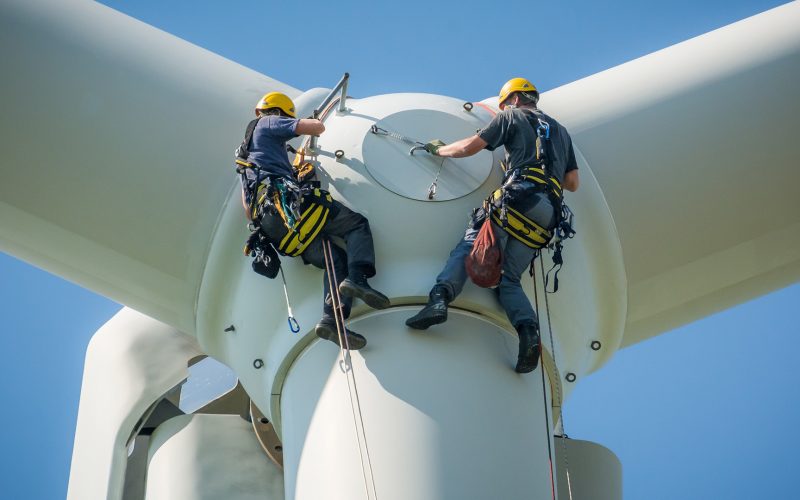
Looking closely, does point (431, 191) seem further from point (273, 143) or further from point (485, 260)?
point (273, 143)

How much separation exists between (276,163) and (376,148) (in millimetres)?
816

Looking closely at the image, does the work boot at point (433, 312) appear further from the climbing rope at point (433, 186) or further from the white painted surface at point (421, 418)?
the climbing rope at point (433, 186)

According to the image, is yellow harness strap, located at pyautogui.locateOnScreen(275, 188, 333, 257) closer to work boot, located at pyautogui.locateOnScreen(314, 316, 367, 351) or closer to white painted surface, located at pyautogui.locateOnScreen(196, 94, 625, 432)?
white painted surface, located at pyautogui.locateOnScreen(196, 94, 625, 432)

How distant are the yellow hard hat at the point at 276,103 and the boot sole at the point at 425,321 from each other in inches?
85.2

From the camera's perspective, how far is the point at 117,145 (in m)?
10.5

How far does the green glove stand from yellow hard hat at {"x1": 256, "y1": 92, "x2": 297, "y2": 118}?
1158 mm

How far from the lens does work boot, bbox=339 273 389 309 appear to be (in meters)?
9.44

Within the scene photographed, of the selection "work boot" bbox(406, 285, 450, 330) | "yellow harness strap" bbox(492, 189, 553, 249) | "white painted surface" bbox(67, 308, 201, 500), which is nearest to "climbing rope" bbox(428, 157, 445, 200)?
"yellow harness strap" bbox(492, 189, 553, 249)

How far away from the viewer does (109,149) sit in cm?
1047

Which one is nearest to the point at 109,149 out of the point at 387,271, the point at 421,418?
the point at 387,271

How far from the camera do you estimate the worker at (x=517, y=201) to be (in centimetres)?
952

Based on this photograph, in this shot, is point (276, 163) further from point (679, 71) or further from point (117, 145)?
point (679, 71)

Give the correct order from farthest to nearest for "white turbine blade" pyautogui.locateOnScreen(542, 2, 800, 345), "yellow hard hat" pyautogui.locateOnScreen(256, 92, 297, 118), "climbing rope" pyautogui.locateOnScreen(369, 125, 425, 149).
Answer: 1. "white turbine blade" pyautogui.locateOnScreen(542, 2, 800, 345)
2. "yellow hard hat" pyautogui.locateOnScreen(256, 92, 297, 118)
3. "climbing rope" pyautogui.locateOnScreen(369, 125, 425, 149)

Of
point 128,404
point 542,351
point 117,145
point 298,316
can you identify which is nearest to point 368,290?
point 298,316
